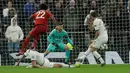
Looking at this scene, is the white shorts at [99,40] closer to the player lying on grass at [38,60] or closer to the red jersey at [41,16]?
the red jersey at [41,16]

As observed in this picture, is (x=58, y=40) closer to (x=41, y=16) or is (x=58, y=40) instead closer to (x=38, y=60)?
(x=41, y=16)

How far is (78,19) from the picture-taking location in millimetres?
21672

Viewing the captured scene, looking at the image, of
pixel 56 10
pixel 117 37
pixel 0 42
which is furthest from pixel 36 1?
pixel 117 37

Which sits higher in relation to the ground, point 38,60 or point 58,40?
point 58,40

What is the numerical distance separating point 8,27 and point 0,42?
734mm

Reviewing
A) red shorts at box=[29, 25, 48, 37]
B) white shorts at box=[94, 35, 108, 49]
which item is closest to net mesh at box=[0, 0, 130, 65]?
white shorts at box=[94, 35, 108, 49]

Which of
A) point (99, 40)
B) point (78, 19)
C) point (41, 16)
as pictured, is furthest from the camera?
point (78, 19)

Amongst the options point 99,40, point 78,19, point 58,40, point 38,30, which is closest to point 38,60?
point 38,30

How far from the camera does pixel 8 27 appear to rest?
2119 cm

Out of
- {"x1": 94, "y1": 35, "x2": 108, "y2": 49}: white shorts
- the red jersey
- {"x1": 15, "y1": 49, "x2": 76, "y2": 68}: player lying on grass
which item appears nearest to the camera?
{"x1": 15, "y1": 49, "x2": 76, "y2": 68}: player lying on grass

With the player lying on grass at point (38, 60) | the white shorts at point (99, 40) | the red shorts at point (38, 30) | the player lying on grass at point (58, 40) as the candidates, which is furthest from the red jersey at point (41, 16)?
the white shorts at point (99, 40)

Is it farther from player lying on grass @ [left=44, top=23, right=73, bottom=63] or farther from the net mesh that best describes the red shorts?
the net mesh

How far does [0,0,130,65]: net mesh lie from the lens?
842 inches

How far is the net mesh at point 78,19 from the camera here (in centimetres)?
2138
